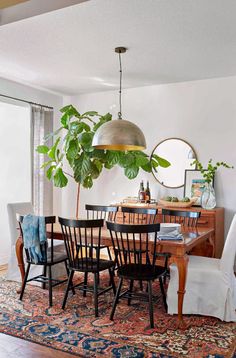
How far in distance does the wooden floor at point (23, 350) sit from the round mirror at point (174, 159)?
3174mm

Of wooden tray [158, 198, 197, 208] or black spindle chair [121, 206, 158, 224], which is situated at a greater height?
wooden tray [158, 198, 197, 208]

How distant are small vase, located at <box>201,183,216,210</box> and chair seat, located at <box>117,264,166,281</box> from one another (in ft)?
5.47

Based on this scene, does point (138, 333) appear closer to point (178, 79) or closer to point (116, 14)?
point (116, 14)

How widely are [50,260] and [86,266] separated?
48 centimetres

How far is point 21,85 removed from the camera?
548 centimetres

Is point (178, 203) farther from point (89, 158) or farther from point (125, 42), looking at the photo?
point (125, 42)

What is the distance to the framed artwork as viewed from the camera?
502 centimetres

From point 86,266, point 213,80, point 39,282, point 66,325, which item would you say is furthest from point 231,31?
point 39,282

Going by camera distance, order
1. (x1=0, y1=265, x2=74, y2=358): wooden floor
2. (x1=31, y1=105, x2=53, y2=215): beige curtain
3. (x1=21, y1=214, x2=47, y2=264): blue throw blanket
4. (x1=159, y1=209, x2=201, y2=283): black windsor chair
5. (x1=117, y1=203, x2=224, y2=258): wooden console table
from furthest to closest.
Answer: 1. (x1=31, y1=105, x2=53, y2=215): beige curtain
2. (x1=117, y1=203, x2=224, y2=258): wooden console table
3. (x1=159, y1=209, x2=201, y2=283): black windsor chair
4. (x1=21, y1=214, x2=47, y2=264): blue throw blanket
5. (x1=0, y1=265, x2=74, y2=358): wooden floor

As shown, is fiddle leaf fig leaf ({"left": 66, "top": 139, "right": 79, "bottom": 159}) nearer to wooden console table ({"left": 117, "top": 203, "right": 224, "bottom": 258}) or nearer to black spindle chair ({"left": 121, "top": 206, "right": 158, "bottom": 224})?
black spindle chair ({"left": 121, "top": 206, "right": 158, "bottom": 224})

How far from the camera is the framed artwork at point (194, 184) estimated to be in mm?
5023

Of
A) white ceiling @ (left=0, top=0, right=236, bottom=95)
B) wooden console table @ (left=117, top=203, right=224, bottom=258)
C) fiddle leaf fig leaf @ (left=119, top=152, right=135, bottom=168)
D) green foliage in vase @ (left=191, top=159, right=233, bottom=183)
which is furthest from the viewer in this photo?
fiddle leaf fig leaf @ (left=119, top=152, right=135, bottom=168)

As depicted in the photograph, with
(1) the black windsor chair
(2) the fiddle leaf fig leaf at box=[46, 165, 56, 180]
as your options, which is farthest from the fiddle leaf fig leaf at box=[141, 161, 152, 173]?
(2) the fiddle leaf fig leaf at box=[46, 165, 56, 180]

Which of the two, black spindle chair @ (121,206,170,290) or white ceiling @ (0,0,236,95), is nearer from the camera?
white ceiling @ (0,0,236,95)
